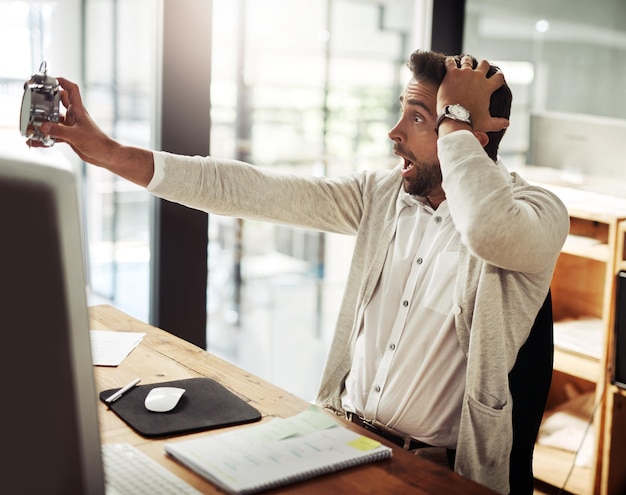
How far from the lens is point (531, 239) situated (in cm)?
165

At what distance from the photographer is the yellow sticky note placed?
136 centimetres

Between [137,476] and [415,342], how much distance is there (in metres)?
0.81

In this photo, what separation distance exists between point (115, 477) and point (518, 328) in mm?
960

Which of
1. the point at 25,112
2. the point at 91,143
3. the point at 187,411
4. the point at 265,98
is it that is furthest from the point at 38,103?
the point at 265,98

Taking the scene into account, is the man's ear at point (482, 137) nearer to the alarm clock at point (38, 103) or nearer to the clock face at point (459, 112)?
the clock face at point (459, 112)

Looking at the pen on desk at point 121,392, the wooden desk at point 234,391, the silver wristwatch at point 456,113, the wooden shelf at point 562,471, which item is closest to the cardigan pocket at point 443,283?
the silver wristwatch at point 456,113

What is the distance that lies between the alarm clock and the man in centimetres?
3

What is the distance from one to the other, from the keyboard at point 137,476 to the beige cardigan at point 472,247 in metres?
0.73

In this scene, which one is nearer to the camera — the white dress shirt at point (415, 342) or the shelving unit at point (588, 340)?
the white dress shirt at point (415, 342)

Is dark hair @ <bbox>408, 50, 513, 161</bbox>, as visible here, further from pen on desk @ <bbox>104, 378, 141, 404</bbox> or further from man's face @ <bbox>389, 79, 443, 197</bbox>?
pen on desk @ <bbox>104, 378, 141, 404</bbox>

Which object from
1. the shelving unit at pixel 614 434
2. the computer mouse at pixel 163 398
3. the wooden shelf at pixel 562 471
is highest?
the computer mouse at pixel 163 398

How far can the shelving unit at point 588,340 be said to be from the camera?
255cm

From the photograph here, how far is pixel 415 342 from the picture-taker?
183cm

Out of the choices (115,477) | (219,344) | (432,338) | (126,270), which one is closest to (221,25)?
(126,270)
